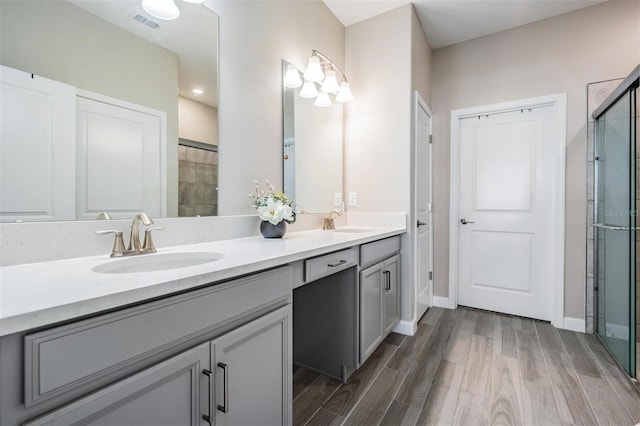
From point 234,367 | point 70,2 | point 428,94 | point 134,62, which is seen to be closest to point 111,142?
point 134,62

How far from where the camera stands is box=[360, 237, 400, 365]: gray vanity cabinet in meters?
1.70

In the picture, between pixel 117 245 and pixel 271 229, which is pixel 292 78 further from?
pixel 117 245

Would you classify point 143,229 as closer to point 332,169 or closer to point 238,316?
point 238,316

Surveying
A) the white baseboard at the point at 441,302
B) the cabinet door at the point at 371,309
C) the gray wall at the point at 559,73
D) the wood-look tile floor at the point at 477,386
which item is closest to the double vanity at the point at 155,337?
the cabinet door at the point at 371,309

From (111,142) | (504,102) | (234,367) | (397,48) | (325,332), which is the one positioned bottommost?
(325,332)

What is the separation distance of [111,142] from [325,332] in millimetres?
1416

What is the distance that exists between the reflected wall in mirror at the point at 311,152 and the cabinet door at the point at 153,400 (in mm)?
1322

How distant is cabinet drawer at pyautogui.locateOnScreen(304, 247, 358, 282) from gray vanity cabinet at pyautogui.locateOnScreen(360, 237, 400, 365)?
0.12 meters

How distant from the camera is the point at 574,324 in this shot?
95.3 inches

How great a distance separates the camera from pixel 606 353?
6.66ft

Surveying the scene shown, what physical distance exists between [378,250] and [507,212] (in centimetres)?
160

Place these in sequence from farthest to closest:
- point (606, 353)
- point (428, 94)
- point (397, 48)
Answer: point (428, 94) < point (397, 48) < point (606, 353)

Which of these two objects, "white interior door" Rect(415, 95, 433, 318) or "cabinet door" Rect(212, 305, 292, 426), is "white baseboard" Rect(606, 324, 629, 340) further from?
"cabinet door" Rect(212, 305, 292, 426)

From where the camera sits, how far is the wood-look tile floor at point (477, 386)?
1.42 meters
